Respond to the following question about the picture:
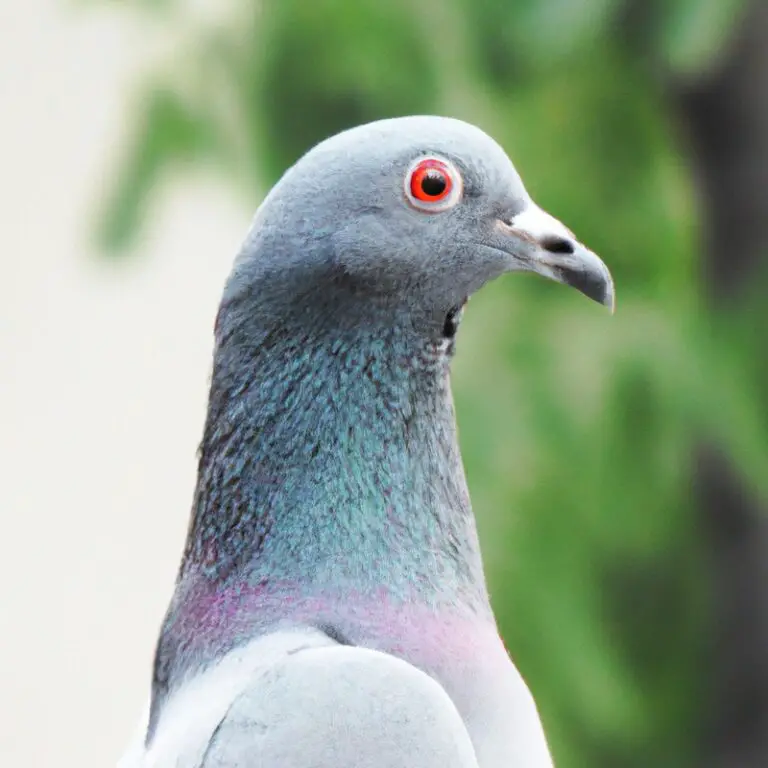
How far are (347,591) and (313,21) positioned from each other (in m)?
3.09

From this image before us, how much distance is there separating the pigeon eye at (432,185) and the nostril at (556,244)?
0.43 feet

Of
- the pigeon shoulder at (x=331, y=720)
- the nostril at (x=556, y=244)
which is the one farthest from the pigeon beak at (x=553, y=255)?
the pigeon shoulder at (x=331, y=720)

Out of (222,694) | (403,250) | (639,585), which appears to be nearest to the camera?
(222,694)

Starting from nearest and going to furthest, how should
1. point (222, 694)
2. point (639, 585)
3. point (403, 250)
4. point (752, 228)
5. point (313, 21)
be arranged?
point (222, 694) < point (403, 250) < point (313, 21) < point (752, 228) < point (639, 585)

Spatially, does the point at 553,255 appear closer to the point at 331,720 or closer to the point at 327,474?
the point at 327,474

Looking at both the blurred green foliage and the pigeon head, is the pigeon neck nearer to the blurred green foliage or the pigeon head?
the pigeon head

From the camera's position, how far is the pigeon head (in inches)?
66.0

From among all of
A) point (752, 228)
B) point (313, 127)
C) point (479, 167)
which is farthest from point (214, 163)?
point (479, 167)

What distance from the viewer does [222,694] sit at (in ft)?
5.15

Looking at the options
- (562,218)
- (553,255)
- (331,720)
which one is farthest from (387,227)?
(562,218)

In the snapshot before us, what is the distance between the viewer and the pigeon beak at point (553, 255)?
178cm

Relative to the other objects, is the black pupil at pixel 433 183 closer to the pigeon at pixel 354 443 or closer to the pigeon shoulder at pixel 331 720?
the pigeon at pixel 354 443

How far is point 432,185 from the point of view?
1.71 metres

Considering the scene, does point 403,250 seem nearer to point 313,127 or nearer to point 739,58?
point 313,127
